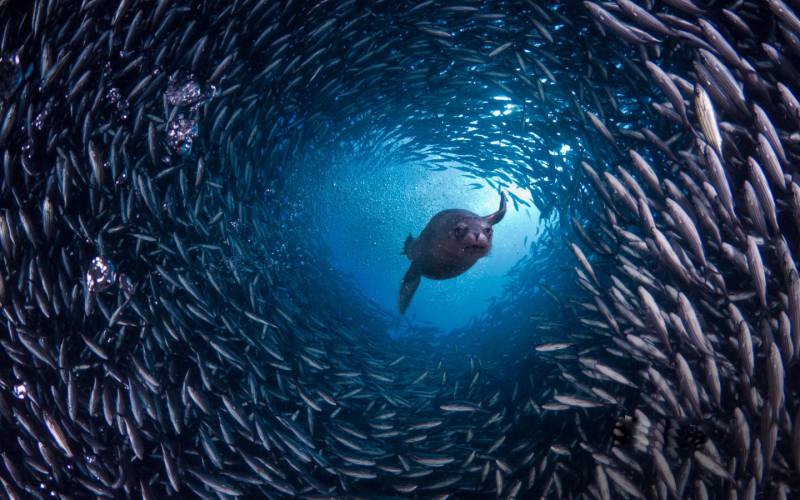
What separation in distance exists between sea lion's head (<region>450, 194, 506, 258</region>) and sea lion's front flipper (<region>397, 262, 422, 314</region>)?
84.4 inches

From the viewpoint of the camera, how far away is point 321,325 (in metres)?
7.40

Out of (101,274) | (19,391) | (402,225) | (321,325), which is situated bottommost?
(321,325)

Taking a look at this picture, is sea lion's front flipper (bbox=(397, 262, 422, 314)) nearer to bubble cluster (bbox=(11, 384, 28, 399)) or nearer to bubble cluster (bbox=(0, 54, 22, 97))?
bubble cluster (bbox=(11, 384, 28, 399))

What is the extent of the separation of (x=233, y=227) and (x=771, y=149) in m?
6.93

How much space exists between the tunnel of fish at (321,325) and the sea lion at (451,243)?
1.06m

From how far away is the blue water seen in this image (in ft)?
55.2

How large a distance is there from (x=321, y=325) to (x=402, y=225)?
68.8ft

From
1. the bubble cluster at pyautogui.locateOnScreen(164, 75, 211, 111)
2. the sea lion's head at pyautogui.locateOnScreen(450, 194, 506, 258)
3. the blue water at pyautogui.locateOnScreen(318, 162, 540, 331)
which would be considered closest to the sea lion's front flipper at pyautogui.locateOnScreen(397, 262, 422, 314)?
the sea lion's head at pyautogui.locateOnScreen(450, 194, 506, 258)

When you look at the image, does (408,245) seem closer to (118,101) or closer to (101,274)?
(101,274)

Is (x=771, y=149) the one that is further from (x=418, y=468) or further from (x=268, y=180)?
(x=268, y=180)

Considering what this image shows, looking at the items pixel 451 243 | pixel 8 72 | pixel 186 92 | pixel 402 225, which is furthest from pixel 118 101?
pixel 402 225

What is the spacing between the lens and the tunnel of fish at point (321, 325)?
3.18m

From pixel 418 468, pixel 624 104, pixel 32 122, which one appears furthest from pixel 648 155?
pixel 32 122

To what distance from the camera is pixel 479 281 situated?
129 feet
